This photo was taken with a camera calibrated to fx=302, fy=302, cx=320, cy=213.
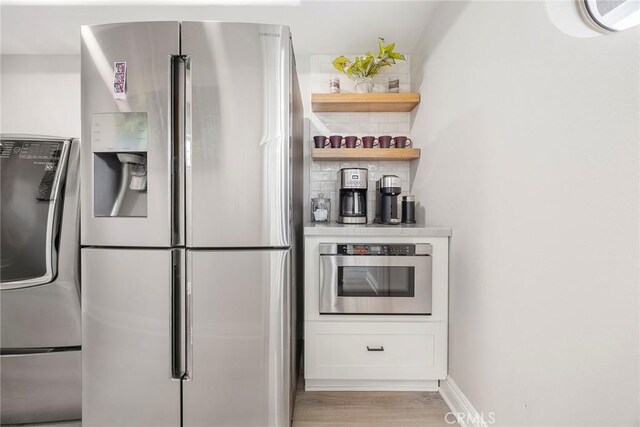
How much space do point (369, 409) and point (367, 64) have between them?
2.31m

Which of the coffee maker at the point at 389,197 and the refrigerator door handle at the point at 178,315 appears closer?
the refrigerator door handle at the point at 178,315

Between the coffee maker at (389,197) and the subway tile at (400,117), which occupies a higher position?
the subway tile at (400,117)

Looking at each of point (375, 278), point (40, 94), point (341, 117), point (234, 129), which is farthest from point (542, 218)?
point (40, 94)

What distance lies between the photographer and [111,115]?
138 cm

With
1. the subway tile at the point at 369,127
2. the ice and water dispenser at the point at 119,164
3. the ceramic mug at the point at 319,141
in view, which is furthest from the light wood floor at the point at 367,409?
the subway tile at the point at 369,127

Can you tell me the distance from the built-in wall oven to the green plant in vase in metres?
1.37

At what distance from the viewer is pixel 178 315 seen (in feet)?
4.60

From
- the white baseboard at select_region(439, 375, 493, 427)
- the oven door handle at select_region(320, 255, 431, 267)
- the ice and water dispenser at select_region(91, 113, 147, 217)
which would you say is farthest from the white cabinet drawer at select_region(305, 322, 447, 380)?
the ice and water dispenser at select_region(91, 113, 147, 217)

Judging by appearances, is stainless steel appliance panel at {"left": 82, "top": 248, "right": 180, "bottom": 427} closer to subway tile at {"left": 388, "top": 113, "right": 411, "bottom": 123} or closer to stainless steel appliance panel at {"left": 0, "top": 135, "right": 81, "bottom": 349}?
stainless steel appliance panel at {"left": 0, "top": 135, "right": 81, "bottom": 349}

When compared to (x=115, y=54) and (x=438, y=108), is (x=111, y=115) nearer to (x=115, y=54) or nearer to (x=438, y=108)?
(x=115, y=54)

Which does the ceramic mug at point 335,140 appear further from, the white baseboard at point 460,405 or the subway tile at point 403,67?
the white baseboard at point 460,405

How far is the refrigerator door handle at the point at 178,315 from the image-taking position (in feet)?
4.55

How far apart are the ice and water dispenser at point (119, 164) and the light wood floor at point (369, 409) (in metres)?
1.35

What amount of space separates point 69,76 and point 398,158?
291 centimetres
